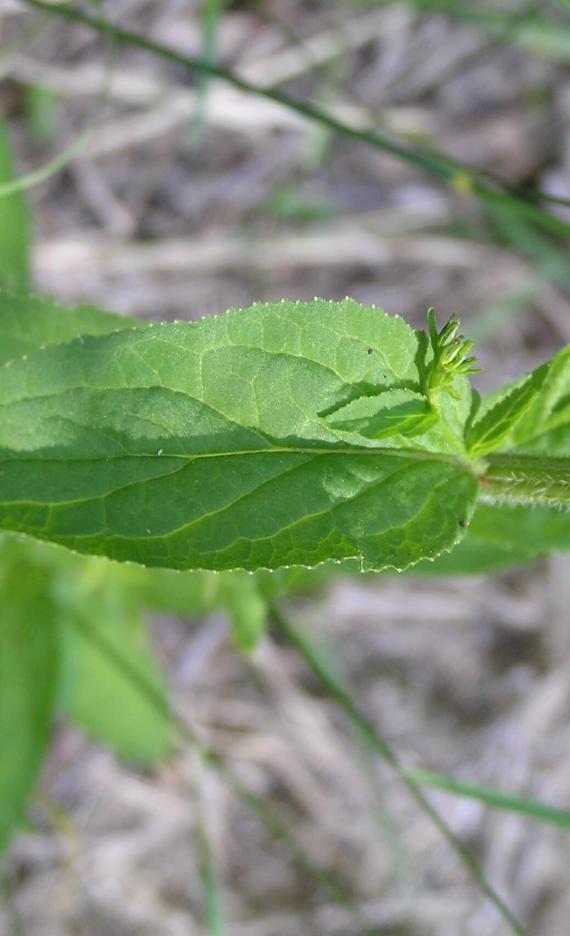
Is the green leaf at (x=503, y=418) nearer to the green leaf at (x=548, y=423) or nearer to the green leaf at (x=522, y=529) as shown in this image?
the green leaf at (x=548, y=423)

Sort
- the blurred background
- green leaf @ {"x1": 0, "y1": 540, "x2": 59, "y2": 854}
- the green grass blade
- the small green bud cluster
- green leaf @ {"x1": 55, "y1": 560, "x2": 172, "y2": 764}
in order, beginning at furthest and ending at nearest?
the blurred background, green leaf @ {"x1": 55, "y1": 560, "x2": 172, "y2": 764}, green leaf @ {"x1": 0, "y1": 540, "x2": 59, "y2": 854}, the green grass blade, the small green bud cluster

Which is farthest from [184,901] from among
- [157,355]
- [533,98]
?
[533,98]

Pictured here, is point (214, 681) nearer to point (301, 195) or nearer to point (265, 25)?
point (301, 195)

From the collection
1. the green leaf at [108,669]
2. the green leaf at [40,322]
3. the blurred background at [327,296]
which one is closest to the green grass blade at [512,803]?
the green leaf at [108,669]

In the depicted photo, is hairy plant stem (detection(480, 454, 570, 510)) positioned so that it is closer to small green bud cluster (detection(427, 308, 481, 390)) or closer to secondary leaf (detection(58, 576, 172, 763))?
small green bud cluster (detection(427, 308, 481, 390))

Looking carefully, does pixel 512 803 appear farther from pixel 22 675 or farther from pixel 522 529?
pixel 22 675

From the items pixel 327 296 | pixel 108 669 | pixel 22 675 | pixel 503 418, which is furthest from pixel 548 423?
pixel 327 296

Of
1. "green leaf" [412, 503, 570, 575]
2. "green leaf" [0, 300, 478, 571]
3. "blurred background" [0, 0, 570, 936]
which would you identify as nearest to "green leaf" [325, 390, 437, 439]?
"green leaf" [0, 300, 478, 571]
